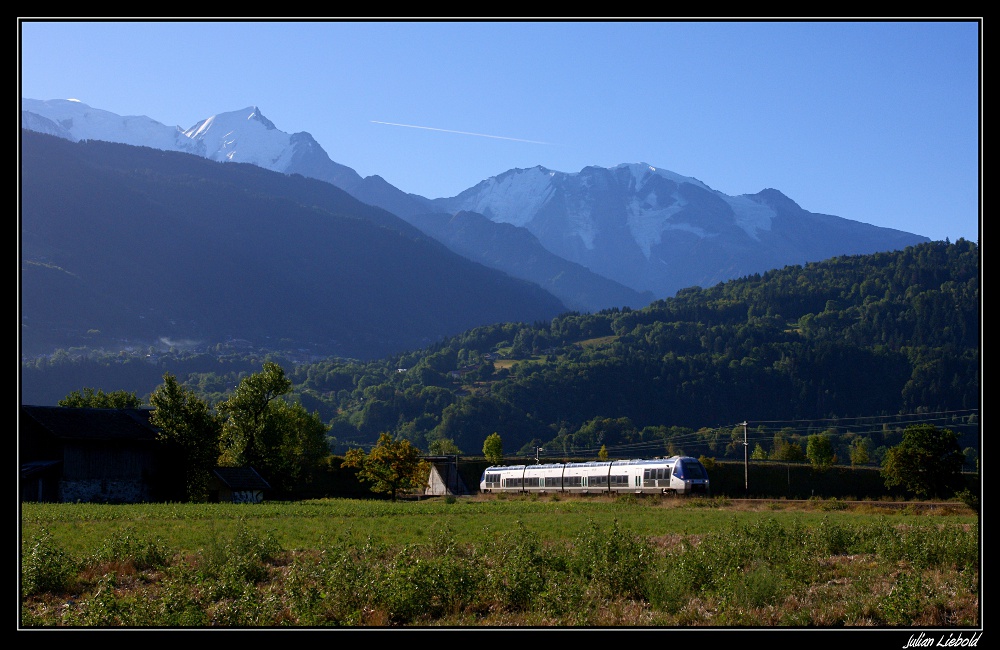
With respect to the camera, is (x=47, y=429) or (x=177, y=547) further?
(x=47, y=429)

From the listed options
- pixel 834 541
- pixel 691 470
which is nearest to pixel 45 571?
pixel 834 541

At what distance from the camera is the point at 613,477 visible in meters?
77.9

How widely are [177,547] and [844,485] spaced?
8197 centimetres

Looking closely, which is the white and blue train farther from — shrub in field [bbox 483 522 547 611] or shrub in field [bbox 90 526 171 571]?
shrub in field [bbox 90 526 171 571]

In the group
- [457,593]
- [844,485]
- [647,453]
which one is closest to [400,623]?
[457,593]

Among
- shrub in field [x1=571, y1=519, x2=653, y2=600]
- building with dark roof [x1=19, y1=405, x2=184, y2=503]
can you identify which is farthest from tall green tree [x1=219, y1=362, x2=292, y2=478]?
shrub in field [x1=571, y1=519, x2=653, y2=600]

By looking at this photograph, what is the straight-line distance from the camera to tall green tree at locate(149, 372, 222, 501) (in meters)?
67.1

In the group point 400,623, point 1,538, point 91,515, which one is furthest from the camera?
point 91,515

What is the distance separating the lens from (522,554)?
2305 cm

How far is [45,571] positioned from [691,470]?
58426mm

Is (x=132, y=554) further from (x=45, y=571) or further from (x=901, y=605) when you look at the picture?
(x=901, y=605)

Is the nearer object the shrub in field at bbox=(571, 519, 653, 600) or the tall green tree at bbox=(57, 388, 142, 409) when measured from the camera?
the shrub in field at bbox=(571, 519, 653, 600)

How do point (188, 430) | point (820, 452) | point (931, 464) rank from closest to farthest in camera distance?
point (188, 430) → point (931, 464) → point (820, 452)
